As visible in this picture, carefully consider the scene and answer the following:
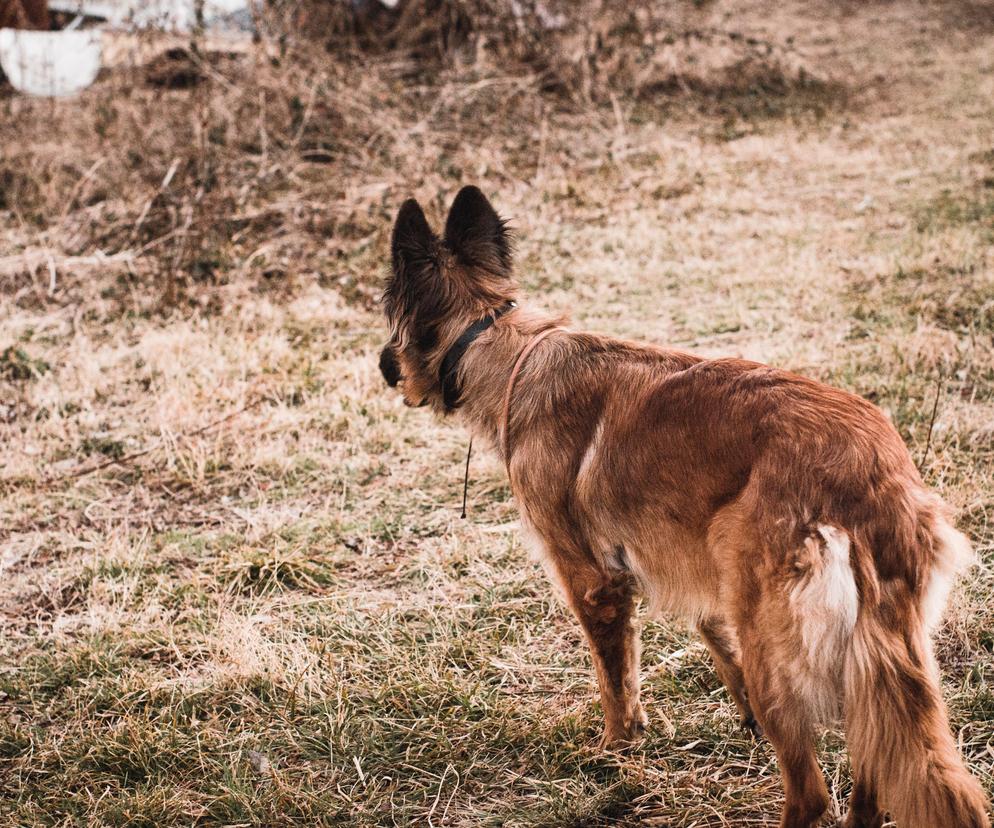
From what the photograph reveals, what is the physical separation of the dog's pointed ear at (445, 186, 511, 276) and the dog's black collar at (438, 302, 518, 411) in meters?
0.21

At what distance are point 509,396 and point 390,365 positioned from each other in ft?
2.50

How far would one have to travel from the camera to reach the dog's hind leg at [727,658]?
9.85 ft

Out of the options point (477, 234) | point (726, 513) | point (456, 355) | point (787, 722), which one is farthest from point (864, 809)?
point (477, 234)

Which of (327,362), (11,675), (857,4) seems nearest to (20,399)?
(327,362)

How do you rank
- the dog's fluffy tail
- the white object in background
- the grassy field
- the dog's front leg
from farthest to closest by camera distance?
the white object in background
the grassy field
the dog's front leg
the dog's fluffy tail

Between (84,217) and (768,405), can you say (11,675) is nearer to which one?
(768,405)

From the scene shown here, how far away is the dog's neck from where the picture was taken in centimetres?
320

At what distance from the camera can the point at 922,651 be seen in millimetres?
2027

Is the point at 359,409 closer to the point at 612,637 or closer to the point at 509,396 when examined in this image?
the point at 509,396

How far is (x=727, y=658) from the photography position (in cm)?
304

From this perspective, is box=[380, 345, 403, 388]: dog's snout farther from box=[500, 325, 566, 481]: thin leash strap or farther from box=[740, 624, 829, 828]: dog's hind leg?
box=[740, 624, 829, 828]: dog's hind leg

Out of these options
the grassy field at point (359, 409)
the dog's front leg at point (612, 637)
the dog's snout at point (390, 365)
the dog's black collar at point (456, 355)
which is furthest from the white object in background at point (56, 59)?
the dog's front leg at point (612, 637)

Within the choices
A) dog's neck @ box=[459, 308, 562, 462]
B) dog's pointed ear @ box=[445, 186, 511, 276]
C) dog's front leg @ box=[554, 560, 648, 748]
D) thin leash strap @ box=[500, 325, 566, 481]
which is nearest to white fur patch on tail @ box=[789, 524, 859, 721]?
dog's front leg @ box=[554, 560, 648, 748]

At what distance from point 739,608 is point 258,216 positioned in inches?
289
